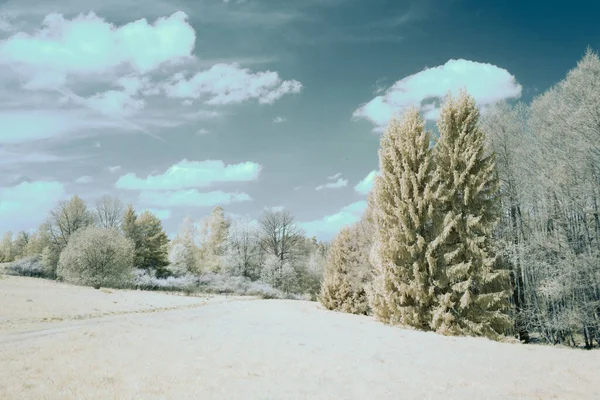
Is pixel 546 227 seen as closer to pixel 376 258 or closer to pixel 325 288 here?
pixel 376 258

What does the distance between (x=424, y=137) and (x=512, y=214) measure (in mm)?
7120

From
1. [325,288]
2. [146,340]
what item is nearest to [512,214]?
[325,288]

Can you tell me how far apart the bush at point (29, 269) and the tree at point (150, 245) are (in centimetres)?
1451

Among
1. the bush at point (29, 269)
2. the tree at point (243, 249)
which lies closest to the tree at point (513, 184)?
the tree at point (243, 249)

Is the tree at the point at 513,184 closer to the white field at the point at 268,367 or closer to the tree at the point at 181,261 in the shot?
the white field at the point at 268,367

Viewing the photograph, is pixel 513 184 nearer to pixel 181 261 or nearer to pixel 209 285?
pixel 209 285

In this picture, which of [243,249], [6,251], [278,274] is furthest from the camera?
[6,251]

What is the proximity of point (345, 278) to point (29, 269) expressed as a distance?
56.2m

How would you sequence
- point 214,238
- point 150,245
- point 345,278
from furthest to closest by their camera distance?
point 214,238 < point 150,245 < point 345,278

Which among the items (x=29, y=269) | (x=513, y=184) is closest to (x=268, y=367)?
(x=513, y=184)

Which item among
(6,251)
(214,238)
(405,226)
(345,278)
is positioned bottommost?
(345,278)

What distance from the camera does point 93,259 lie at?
138ft

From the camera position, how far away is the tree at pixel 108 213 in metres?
59.4

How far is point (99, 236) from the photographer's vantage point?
4231 centimetres
